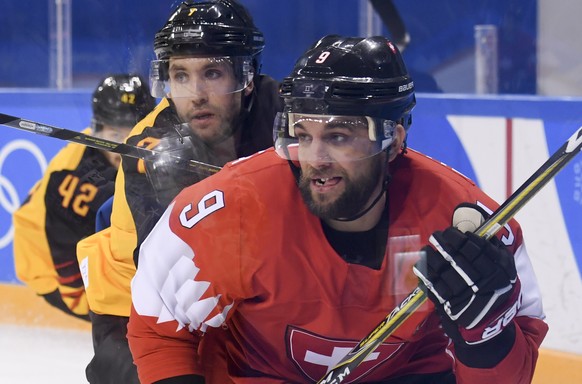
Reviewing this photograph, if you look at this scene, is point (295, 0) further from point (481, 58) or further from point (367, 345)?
point (367, 345)

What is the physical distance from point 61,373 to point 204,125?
47.5 inches

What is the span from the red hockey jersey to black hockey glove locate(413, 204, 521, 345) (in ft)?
0.30

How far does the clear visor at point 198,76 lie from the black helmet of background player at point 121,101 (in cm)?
10

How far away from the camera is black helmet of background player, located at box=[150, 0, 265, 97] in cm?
237

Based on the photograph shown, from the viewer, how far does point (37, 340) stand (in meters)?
3.51

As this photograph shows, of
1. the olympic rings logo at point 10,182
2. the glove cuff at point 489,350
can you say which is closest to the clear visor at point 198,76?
the glove cuff at point 489,350

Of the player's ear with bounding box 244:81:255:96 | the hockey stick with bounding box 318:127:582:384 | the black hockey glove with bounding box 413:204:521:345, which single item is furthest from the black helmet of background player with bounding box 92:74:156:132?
the black hockey glove with bounding box 413:204:521:345

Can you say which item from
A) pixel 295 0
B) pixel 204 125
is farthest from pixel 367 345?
pixel 295 0

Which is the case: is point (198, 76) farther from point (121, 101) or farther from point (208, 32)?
point (121, 101)

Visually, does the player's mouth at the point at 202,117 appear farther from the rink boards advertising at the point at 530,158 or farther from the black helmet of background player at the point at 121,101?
the rink boards advertising at the point at 530,158

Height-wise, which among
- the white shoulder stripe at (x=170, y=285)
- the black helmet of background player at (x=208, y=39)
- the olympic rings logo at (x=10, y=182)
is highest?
the black helmet of background player at (x=208, y=39)

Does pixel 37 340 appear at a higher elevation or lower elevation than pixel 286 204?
lower

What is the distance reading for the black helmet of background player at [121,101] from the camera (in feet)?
8.41

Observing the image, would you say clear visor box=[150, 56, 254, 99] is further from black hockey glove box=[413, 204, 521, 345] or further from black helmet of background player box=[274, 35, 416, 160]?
black hockey glove box=[413, 204, 521, 345]
